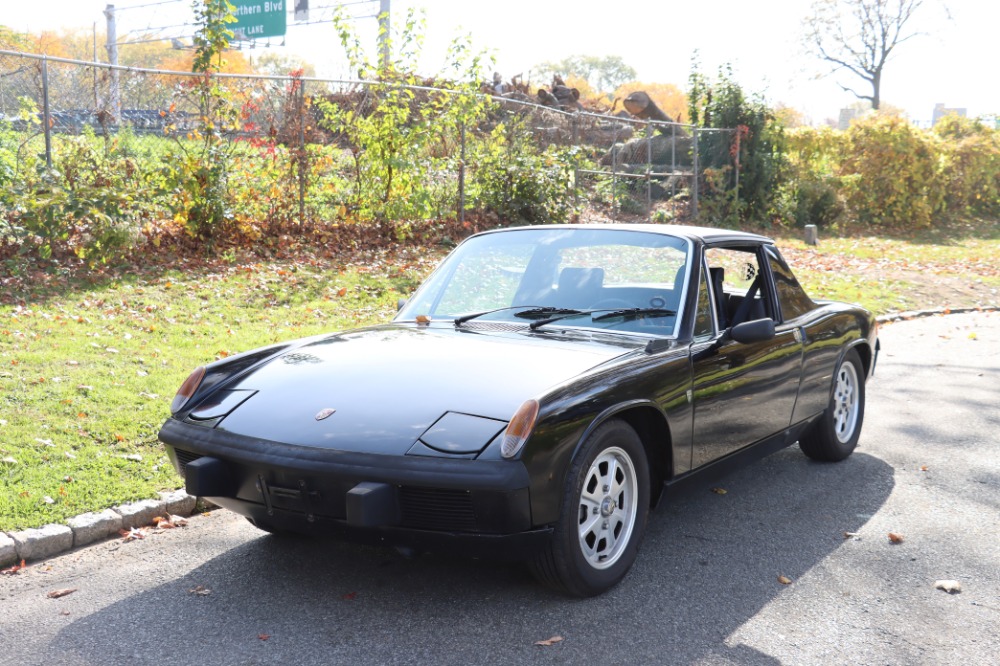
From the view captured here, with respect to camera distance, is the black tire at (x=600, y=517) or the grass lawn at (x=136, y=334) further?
the grass lawn at (x=136, y=334)

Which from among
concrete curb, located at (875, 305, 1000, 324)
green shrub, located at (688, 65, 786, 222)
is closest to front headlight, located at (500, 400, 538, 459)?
concrete curb, located at (875, 305, 1000, 324)

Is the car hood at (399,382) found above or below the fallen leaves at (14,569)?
above

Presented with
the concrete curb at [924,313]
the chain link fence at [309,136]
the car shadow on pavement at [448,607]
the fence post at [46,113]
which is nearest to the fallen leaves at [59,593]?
the car shadow on pavement at [448,607]

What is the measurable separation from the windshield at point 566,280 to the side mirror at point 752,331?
1.03 feet

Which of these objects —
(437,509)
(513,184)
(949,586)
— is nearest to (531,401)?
(437,509)

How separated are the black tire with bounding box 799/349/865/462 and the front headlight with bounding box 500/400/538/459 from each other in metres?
2.92

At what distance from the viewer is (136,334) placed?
8062mm

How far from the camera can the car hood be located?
3596 mm

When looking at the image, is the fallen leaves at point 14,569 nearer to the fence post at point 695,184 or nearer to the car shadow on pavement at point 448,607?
the car shadow on pavement at point 448,607

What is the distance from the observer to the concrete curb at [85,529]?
4.29 metres

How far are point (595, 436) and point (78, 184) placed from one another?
27.6 ft

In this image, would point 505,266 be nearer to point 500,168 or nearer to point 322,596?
point 322,596

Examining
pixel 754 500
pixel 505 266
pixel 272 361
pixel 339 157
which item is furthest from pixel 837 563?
pixel 339 157

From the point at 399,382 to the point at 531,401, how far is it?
26.9 inches
